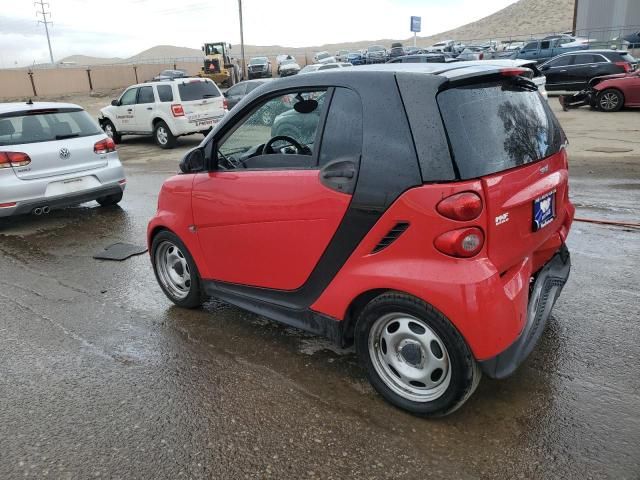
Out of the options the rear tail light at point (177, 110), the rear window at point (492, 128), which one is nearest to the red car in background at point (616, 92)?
the rear tail light at point (177, 110)

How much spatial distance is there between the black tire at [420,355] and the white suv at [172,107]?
12.7 metres

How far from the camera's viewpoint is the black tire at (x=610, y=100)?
50.0ft

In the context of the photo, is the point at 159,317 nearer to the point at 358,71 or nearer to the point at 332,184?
the point at 332,184

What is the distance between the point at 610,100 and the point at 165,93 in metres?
12.7

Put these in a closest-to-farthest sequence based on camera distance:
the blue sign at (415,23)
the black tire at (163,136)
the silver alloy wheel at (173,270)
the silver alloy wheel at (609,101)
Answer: the silver alloy wheel at (173,270)
the black tire at (163,136)
the silver alloy wheel at (609,101)
the blue sign at (415,23)

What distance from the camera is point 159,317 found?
429 centimetres

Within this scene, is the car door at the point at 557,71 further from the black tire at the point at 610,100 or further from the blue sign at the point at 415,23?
the blue sign at the point at 415,23

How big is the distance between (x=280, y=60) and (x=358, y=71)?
5273 centimetres

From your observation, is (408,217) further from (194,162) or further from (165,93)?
(165,93)

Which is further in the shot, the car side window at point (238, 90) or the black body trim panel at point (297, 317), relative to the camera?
the car side window at point (238, 90)

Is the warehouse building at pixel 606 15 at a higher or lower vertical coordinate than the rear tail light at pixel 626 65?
higher

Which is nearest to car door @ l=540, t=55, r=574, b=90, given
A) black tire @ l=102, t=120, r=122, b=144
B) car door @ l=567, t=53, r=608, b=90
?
car door @ l=567, t=53, r=608, b=90

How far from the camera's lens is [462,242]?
8.18ft

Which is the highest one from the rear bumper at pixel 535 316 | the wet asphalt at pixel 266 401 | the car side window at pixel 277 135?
the car side window at pixel 277 135
